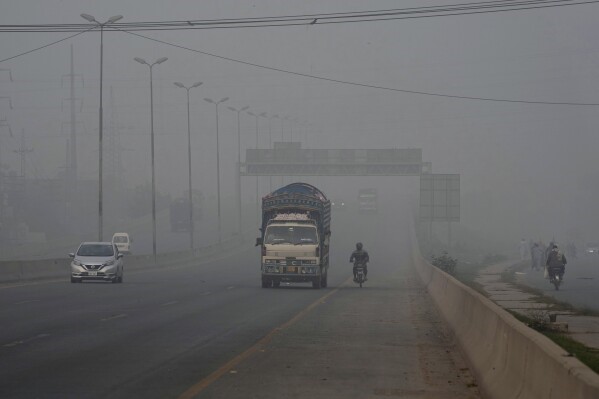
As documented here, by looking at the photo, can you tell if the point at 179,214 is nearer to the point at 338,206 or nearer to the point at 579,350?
the point at 338,206

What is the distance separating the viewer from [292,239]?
126ft

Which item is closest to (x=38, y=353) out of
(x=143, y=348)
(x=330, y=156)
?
(x=143, y=348)

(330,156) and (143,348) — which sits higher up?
(330,156)

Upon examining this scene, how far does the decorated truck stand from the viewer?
38.5m

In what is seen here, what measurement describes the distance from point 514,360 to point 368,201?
429ft

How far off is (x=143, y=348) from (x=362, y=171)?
310 feet

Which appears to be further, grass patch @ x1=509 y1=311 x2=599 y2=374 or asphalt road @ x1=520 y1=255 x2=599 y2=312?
asphalt road @ x1=520 y1=255 x2=599 y2=312

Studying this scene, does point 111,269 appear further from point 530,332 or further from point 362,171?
point 362,171

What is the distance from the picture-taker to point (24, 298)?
102 feet

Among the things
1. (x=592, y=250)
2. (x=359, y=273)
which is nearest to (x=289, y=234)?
(x=359, y=273)

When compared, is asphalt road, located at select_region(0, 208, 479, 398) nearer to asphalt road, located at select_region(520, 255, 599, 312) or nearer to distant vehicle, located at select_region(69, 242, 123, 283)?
asphalt road, located at select_region(520, 255, 599, 312)

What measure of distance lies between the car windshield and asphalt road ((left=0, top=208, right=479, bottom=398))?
9089 mm

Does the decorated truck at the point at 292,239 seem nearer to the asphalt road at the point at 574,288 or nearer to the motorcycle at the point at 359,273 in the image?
the motorcycle at the point at 359,273

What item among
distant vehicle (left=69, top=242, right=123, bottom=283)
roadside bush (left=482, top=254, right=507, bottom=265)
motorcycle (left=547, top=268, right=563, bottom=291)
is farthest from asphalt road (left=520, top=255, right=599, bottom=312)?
distant vehicle (left=69, top=242, right=123, bottom=283)
